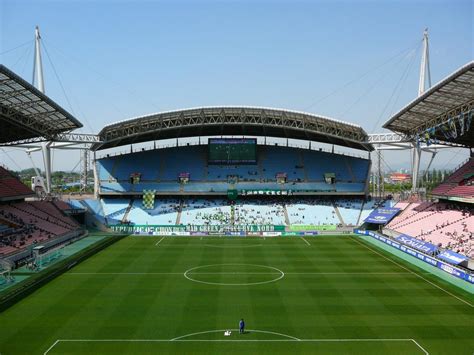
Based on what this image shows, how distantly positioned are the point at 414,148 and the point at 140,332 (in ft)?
161

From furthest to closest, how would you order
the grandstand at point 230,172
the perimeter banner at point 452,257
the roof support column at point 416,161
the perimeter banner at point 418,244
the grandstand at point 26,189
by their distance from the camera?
the grandstand at point 230,172, the roof support column at point 416,161, the perimeter banner at point 418,244, the grandstand at point 26,189, the perimeter banner at point 452,257

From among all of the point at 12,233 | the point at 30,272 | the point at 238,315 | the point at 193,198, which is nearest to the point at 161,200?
the point at 193,198

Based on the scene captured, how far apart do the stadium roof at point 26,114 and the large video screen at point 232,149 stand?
25.5 metres

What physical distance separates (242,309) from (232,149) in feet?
168

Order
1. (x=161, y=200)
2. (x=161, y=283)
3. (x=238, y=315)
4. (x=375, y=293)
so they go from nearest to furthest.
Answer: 1. (x=238, y=315)
2. (x=375, y=293)
3. (x=161, y=283)
4. (x=161, y=200)

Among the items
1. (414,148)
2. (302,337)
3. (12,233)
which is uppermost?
(414,148)

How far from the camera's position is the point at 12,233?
47125 mm

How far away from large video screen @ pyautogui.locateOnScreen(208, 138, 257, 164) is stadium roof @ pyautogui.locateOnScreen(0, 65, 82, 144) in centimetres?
2552

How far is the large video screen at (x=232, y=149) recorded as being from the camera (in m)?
78.4

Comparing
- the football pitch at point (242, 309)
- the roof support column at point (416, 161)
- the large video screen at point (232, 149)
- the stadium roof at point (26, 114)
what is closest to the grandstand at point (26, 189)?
the stadium roof at point (26, 114)

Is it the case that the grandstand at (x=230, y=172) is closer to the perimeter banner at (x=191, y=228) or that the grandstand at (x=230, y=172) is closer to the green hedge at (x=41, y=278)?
the perimeter banner at (x=191, y=228)

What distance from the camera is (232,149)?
78.7 m

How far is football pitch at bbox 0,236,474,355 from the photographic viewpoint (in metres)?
23.4

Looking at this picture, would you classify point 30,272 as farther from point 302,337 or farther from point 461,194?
point 461,194
